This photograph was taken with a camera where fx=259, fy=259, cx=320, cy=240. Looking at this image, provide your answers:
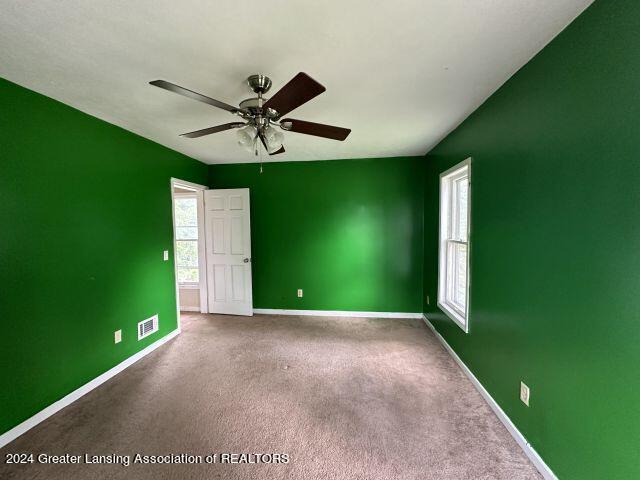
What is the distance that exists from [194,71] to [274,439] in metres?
2.43

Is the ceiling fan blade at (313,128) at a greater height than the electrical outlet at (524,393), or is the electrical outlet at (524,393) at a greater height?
the ceiling fan blade at (313,128)

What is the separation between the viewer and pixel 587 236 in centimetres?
120

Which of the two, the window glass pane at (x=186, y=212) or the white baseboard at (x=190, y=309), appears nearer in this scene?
the white baseboard at (x=190, y=309)

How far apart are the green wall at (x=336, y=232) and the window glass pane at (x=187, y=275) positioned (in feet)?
4.03

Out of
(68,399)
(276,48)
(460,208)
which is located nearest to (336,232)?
(460,208)

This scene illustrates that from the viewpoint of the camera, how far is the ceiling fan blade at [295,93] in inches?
46.8

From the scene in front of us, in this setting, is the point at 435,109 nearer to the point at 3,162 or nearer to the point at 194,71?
the point at 194,71

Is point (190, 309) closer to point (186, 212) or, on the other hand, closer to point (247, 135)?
point (186, 212)

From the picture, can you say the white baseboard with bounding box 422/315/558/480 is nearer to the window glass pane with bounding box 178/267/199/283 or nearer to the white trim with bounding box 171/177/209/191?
the white trim with bounding box 171/177/209/191

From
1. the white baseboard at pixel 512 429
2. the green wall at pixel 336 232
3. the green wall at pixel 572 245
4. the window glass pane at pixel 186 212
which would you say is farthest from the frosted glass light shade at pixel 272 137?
the window glass pane at pixel 186 212

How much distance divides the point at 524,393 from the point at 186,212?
491cm

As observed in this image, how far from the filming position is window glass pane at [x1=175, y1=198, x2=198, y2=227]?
4.58m

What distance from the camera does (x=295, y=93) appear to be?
1.32 meters

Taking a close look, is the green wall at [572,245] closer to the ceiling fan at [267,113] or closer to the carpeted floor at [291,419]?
the carpeted floor at [291,419]
